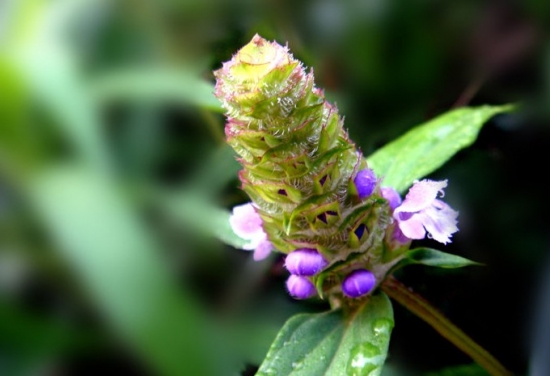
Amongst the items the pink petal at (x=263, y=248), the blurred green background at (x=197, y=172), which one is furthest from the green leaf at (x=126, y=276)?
the pink petal at (x=263, y=248)

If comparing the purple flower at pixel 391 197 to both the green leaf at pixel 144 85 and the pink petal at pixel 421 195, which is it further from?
the green leaf at pixel 144 85

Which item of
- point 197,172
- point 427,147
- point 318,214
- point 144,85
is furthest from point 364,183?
point 144,85

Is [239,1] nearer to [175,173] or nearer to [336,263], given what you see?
[175,173]

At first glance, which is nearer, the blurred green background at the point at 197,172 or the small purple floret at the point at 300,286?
the small purple floret at the point at 300,286

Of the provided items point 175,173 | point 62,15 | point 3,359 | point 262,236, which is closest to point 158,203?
point 175,173

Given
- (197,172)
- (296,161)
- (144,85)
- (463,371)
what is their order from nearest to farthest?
(296,161)
(463,371)
(197,172)
(144,85)

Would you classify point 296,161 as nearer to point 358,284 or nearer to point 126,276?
point 358,284
